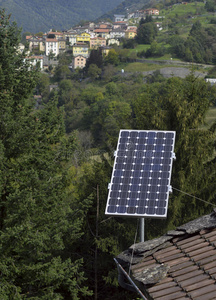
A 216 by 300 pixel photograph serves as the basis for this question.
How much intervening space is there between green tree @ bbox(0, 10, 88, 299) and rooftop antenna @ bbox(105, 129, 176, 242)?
8.85ft

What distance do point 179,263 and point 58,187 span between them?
716cm

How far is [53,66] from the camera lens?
184500mm

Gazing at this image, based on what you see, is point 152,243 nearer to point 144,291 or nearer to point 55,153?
point 144,291

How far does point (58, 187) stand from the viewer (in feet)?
47.2

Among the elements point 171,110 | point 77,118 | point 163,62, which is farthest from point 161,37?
point 171,110

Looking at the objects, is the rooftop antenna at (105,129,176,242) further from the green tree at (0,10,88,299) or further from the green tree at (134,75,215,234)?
the green tree at (134,75,215,234)

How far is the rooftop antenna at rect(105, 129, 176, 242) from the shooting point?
10.7 meters

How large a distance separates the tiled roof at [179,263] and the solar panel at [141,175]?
218 centimetres

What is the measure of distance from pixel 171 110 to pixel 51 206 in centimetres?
637

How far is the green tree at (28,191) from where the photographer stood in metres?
12.8

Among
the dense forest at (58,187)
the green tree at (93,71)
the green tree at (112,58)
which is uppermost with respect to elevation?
the green tree at (112,58)

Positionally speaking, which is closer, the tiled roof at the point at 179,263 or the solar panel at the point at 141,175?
the tiled roof at the point at 179,263

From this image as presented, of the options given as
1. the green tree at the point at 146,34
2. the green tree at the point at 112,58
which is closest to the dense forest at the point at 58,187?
the green tree at the point at 112,58

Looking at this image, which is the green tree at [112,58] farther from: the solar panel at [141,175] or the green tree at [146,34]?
the solar panel at [141,175]
